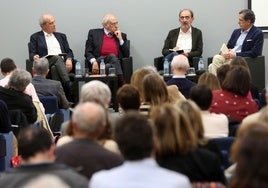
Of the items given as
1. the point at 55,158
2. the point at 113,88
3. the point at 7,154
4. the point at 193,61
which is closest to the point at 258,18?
the point at 193,61

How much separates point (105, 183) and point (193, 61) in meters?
7.04

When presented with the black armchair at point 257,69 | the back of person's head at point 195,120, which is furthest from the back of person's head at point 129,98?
the black armchair at point 257,69

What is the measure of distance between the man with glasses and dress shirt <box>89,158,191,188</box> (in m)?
7.02

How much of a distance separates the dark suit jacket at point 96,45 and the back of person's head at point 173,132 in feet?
22.2

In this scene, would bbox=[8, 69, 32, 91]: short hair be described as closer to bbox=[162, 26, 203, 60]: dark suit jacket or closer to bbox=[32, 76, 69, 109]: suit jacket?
bbox=[32, 76, 69, 109]: suit jacket

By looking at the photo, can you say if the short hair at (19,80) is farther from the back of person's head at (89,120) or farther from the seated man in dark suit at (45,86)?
the back of person's head at (89,120)

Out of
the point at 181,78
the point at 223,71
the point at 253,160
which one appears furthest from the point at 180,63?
the point at 253,160

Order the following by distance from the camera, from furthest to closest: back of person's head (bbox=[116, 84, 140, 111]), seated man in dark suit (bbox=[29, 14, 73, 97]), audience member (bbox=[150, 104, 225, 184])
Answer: seated man in dark suit (bbox=[29, 14, 73, 97]) < back of person's head (bbox=[116, 84, 140, 111]) < audience member (bbox=[150, 104, 225, 184])

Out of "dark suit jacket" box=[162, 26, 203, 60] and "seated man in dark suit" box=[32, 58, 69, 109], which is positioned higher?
"dark suit jacket" box=[162, 26, 203, 60]

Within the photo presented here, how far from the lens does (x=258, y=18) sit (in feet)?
33.2

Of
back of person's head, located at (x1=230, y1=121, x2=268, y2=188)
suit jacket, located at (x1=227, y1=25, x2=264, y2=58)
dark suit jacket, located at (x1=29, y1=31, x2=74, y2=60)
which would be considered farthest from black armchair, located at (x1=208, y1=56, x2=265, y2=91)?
back of person's head, located at (x1=230, y1=121, x2=268, y2=188)

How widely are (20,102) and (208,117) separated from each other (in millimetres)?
2570

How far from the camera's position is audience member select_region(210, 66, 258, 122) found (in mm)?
5133

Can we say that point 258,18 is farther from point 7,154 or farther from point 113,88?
point 7,154
